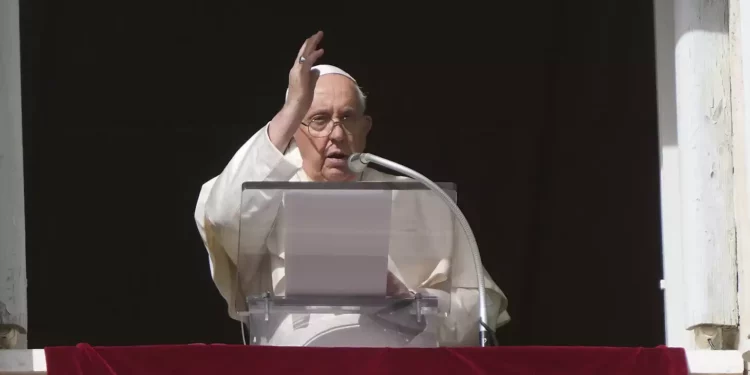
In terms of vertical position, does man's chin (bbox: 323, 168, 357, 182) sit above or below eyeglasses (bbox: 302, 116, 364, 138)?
below

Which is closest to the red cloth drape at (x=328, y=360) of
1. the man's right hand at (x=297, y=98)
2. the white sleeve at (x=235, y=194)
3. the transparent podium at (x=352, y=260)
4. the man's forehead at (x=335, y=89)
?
the transparent podium at (x=352, y=260)

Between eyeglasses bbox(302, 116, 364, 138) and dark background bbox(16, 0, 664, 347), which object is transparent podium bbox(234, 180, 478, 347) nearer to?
eyeglasses bbox(302, 116, 364, 138)

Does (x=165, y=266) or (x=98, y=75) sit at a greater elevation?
(x=98, y=75)

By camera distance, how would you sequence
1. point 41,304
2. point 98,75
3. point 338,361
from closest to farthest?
point 338,361 < point 98,75 < point 41,304

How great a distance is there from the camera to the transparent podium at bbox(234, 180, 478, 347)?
3.57m

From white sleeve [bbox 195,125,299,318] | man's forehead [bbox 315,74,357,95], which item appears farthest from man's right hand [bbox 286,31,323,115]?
man's forehead [bbox 315,74,357,95]

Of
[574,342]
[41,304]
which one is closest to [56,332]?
[41,304]

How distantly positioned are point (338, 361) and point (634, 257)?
10.1 ft

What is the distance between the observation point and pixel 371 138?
6.40 m

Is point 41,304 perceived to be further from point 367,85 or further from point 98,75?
point 367,85

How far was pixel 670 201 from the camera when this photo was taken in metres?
4.26

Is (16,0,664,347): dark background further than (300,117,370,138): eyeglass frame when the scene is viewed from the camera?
Yes

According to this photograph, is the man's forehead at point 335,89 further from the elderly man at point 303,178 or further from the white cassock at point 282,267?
the white cassock at point 282,267

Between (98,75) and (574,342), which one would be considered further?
(574,342)
